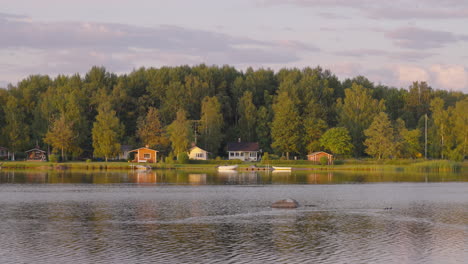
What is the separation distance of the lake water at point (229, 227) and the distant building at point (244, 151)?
7538 centimetres

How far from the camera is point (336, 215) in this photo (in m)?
47.0

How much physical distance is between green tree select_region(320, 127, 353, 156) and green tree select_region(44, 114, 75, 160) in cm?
5506

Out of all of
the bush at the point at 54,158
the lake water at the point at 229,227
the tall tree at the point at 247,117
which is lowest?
the lake water at the point at 229,227

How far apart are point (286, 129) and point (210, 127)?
1733cm

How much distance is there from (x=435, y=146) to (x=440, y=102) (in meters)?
12.5

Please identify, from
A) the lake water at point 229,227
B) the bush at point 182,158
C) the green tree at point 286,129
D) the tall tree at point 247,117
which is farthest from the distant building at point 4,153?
the lake water at point 229,227

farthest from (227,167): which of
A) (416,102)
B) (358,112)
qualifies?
(416,102)

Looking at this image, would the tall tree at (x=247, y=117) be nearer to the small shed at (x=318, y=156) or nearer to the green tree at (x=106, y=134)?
the small shed at (x=318, y=156)

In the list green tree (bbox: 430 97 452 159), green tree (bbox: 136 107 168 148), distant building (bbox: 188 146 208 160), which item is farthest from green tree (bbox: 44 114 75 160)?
green tree (bbox: 430 97 452 159)

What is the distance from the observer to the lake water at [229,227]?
30.6 m

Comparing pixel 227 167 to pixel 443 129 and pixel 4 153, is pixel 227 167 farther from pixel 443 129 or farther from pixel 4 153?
pixel 4 153

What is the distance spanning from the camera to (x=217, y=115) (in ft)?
461

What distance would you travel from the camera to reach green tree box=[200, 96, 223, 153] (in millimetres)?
139500

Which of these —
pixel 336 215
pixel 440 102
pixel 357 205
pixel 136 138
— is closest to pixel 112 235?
pixel 336 215
